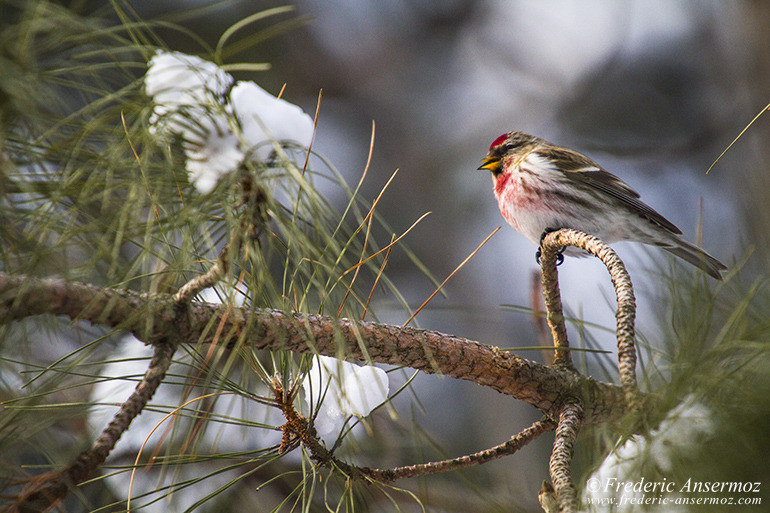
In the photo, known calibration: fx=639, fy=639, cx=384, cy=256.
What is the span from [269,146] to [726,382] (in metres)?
0.60

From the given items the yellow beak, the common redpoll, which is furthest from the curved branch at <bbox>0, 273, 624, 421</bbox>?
the yellow beak

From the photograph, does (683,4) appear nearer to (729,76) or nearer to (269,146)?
(729,76)

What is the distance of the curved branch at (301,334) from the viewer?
743 millimetres

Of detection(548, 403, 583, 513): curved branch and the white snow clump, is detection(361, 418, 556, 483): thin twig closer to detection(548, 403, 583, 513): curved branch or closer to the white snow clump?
detection(548, 403, 583, 513): curved branch

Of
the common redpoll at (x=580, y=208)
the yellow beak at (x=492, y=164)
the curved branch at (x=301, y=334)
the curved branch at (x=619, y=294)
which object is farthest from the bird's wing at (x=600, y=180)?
the curved branch at (x=301, y=334)

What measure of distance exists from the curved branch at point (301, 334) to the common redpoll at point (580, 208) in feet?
3.74

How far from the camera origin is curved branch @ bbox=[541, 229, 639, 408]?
816mm

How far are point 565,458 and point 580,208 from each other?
1.56 metres

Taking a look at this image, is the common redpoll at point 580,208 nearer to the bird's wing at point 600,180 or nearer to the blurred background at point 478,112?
the bird's wing at point 600,180

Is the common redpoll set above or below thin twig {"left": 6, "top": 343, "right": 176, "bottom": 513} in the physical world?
above

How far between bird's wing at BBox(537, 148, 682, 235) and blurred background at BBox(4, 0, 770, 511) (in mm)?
1875

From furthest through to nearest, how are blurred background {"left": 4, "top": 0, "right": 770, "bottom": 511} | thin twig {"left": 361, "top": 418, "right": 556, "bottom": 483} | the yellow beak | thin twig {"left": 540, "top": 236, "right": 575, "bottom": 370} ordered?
blurred background {"left": 4, "top": 0, "right": 770, "bottom": 511} < the yellow beak < thin twig {"left": 540, "top": 236, "right": 575, "bottom": 370} < thin twig {"left": 361, "top": 418, "right": 556, "bottom": 483}

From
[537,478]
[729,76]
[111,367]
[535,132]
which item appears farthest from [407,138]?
[111,367]

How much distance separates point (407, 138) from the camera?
18.0 feet
